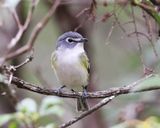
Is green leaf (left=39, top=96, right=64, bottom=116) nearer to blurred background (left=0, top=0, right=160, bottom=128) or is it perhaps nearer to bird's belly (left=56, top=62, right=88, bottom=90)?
blurred background (left=0, top=0, right=160, bottom=128)

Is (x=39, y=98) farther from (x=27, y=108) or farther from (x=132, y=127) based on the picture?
(x=132, y=127)

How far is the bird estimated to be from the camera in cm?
312

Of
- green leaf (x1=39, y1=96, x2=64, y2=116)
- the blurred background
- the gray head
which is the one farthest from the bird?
green leaf (x1=39, y1=96, x2=64, y2=116)

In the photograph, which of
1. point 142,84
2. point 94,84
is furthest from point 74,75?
point 142,84

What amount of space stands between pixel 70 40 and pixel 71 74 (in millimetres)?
220

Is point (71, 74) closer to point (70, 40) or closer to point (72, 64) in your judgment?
point (72, 64)

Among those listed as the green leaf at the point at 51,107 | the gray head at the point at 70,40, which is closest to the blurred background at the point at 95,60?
the green leaf at the point at 51,107

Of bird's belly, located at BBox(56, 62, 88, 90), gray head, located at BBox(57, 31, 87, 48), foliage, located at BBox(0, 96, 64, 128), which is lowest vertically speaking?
foliage, located at BBox(0, 96, 64, 128)

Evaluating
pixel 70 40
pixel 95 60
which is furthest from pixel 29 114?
pixel 95 60

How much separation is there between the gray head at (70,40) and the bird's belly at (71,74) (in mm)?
132

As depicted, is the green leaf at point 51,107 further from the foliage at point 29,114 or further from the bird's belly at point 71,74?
the bird's belly at point 71,74

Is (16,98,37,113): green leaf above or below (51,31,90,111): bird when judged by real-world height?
below

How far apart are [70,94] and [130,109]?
1379mm

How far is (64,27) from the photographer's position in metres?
4.17
